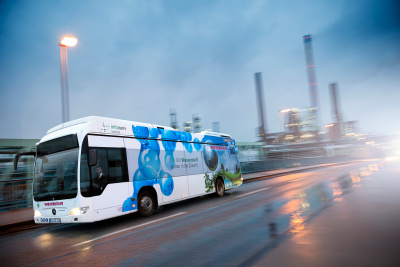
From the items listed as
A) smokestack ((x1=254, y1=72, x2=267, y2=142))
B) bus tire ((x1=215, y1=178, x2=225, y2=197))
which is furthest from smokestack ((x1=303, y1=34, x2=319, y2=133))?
bus tire ((x1=215, y1=178, x2=225, y2=197))

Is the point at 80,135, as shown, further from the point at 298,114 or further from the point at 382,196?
the point at 298,114

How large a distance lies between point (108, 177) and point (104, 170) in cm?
24

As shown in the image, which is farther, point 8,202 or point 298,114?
point 298,114

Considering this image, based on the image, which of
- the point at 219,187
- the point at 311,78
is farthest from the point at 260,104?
the point at 219,187

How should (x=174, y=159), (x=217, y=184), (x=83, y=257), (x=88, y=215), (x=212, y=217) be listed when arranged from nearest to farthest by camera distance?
(x=83, y=257) < (x=88, y=215) < (x=212, y=217) < (x=174, y=159) < (x=217, y=184)

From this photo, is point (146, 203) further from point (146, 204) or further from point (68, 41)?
point (68, 41)

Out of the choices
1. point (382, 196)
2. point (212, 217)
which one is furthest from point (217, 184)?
point (382, 196)

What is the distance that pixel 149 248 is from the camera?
5484mm

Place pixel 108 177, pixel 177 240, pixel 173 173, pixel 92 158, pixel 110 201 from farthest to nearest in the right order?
1. pixel 173 173
2. pixel 108 177
3. pixel 110 201
4. pixel 92 158
5. pixel 177 240

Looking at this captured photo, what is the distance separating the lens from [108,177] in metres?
8.13

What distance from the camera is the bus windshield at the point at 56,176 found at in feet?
24.7

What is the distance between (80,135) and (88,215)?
7.00ft

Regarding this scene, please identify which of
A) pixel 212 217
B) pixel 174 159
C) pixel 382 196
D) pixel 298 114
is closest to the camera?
pixel 212 217

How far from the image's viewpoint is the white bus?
7488 millimetres
